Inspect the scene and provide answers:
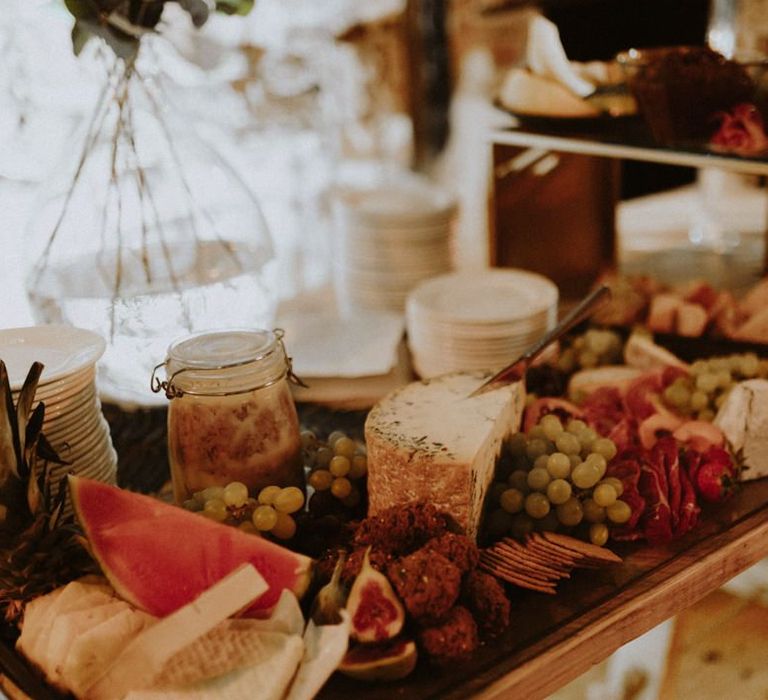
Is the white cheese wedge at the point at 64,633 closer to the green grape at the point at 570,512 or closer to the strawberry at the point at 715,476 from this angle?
the green grape at the point at 570,512

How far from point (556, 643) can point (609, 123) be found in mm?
1018

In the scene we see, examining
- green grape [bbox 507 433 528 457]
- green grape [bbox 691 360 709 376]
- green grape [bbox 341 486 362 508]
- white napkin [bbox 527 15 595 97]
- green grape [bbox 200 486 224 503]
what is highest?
white napkin [bbox 527 15 595 97]

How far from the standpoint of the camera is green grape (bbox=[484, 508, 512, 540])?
3.21 feet

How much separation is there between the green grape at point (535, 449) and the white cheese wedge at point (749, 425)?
28cm

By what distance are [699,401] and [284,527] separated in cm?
64

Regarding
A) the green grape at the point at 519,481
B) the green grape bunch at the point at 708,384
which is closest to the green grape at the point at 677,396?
the green grape bunch at the point at 708,384

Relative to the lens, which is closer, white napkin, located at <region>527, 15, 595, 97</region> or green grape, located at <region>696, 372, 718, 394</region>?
green grape, located at <region>696, 372, 718, 394</region>

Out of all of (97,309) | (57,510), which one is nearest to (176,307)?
(97,309)

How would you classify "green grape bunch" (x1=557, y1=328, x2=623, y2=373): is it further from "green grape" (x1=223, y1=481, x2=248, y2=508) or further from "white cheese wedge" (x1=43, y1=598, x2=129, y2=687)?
"white cheese wedge" (x1=43, y1=598, x2=129, y2=687)

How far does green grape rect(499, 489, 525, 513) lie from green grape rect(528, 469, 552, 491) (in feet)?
0.07

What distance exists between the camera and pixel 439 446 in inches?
36.6

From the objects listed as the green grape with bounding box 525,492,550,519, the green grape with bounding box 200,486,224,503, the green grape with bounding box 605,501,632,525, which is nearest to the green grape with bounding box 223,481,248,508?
the green grape with bounding box 200,486,224,503

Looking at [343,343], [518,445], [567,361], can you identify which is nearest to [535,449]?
[518,445]

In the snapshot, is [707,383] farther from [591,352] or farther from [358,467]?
[358,467]
